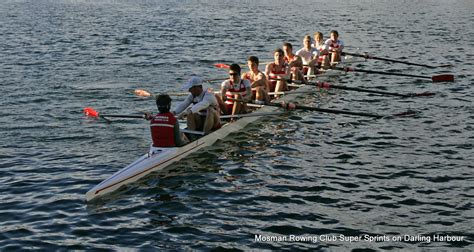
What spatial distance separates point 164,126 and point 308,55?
15291mm

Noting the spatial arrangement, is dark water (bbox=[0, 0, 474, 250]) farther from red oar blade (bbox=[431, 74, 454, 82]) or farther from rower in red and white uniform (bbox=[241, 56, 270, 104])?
rower in red and white uniform (bbox=[241, 56, 270, 104])

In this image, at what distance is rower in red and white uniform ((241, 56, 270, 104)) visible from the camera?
2148 cm

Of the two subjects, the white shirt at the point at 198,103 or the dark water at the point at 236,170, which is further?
the white shirt at the point at 198,103

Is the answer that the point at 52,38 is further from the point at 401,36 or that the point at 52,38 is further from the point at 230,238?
the point at 230,238

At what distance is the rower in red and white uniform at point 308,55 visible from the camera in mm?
28984

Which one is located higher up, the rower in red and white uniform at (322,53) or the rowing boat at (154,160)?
the rower in red and white uniform at (322,53)

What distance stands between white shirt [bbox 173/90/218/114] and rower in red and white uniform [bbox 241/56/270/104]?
3781 millimetres

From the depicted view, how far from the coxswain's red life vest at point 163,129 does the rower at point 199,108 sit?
172 centimetres

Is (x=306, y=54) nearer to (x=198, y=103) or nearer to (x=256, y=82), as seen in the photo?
(x=256, y=82)

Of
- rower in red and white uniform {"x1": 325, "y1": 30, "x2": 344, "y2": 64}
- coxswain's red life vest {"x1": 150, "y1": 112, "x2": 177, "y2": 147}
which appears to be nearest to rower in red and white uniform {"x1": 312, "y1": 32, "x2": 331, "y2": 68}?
rower in red and white uniform {"x1": 325, "y1": 30, "x2": 344, "y2": 64}

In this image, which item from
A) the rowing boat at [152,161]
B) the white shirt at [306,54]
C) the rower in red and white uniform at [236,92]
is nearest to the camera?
the rowing boat at [152,161]

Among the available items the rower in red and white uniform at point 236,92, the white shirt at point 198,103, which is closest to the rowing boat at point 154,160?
the rower in red and white uniform at point 236,92

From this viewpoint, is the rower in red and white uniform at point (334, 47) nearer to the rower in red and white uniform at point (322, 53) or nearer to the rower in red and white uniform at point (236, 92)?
the rower in red and white uniform at point (322, 53)

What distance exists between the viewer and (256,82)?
21875 millimetres
